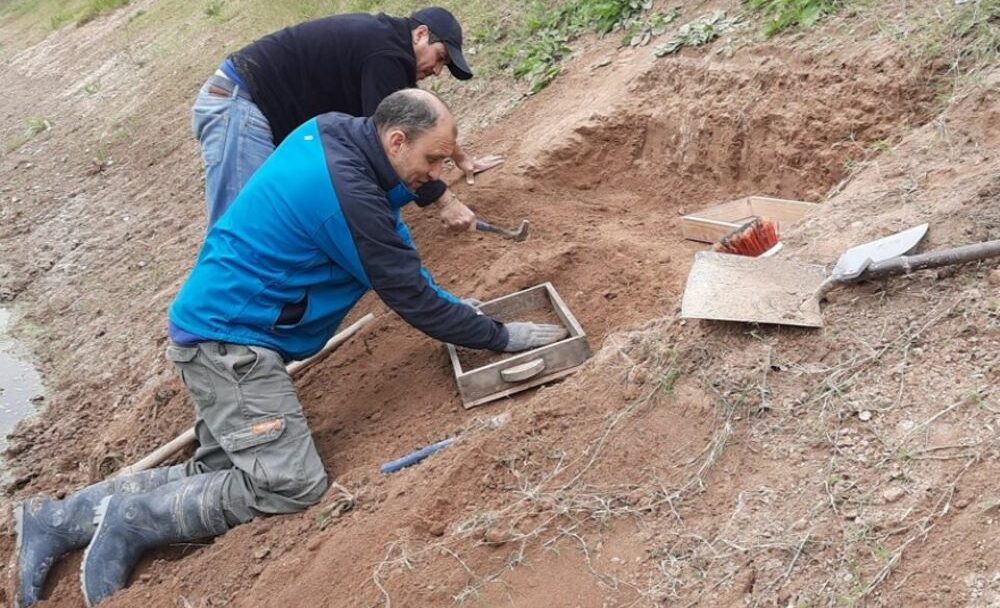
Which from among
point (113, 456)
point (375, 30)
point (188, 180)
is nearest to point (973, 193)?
point (375, 30)

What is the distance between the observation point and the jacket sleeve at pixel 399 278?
3.29 m

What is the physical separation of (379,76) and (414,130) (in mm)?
1272

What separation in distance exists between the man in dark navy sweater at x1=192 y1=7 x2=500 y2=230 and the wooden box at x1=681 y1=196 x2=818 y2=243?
3.74 ft

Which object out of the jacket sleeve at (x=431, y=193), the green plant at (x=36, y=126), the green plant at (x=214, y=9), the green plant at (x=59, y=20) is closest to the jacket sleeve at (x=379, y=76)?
the jacket sleeve at (x=431, y=193)

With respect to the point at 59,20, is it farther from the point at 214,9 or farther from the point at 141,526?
the point at 141,526

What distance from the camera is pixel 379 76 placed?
14.8 feet

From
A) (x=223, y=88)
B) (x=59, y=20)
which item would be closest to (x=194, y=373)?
(x=223, y=88)

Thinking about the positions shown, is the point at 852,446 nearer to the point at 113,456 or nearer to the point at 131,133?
the point at 113,456

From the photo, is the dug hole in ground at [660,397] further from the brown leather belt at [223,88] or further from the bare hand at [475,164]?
the brown leather belt at [223,88]

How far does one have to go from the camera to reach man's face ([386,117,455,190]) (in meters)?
3.37

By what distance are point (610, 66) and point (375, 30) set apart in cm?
216

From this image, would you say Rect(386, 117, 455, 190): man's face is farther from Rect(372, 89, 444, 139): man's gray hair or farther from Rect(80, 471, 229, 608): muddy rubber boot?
Rect(80, 471, 229, 608): muddy rubber boot

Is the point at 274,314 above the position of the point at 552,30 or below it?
above

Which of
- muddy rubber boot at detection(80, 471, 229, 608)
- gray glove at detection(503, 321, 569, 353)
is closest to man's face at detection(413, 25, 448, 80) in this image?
gray glove at detection(503, 321, 569, 353)
